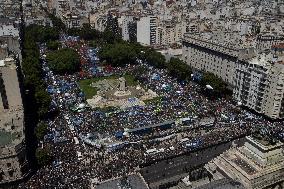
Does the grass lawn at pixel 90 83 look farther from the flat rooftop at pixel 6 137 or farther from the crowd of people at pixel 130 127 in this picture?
the flat rooftop at pixel 6 137

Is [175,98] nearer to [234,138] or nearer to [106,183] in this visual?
[234,138]

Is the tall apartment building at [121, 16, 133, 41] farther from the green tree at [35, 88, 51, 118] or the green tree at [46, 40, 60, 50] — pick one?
the green tree at [35, 88, 51, 118]

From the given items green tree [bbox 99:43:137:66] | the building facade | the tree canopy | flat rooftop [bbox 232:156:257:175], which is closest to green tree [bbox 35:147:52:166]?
the building facade

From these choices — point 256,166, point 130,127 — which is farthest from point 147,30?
point 256,166

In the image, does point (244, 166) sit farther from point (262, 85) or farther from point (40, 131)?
point (40, 131)

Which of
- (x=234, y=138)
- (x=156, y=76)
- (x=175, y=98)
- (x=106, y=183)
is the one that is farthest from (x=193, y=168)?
Result: (x=156, y=76)

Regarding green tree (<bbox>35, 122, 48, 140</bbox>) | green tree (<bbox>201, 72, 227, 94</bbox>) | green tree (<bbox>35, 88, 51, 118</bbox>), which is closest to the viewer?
green tree (<bbox>35, 122, 48, 140</bbox>)

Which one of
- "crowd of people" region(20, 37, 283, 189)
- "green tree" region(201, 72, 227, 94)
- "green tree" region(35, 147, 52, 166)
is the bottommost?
"crowd of people" region(20, 37, 283, 189)
